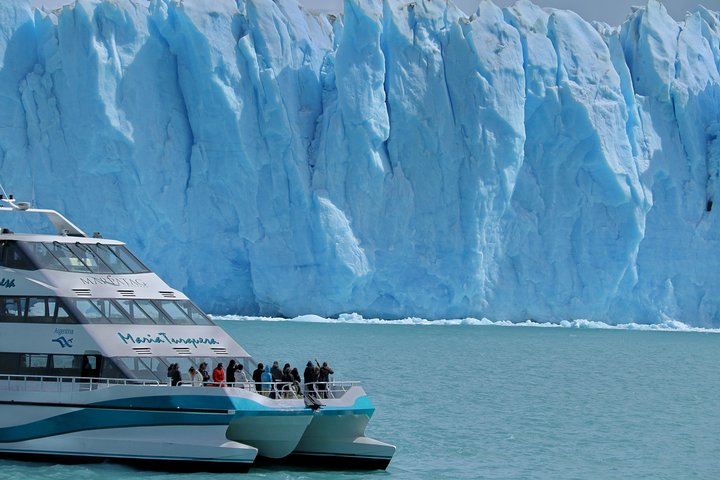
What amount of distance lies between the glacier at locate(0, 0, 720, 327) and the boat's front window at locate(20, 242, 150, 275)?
73.7 feet

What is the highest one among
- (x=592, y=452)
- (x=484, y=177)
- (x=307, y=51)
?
(x=307, y=51)

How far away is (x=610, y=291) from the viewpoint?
42594 mm

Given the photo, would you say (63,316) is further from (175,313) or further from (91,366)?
(175,313)

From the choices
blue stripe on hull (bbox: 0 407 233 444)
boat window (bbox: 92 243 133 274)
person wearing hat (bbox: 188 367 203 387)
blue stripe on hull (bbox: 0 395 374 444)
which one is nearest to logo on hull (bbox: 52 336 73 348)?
blue stripe on hull (bbox: 0 395 374 444)

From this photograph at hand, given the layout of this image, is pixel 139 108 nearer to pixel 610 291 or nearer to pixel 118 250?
pixel 610 291

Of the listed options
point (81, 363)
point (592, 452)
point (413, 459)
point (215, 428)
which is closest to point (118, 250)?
point (81, 363)

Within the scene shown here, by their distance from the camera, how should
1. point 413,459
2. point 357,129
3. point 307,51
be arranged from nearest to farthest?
point 413,459
point 357,129
point 307,51

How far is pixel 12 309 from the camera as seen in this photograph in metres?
15.4

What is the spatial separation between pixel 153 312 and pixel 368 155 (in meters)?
24.0

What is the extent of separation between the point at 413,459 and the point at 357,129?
23.5 metres

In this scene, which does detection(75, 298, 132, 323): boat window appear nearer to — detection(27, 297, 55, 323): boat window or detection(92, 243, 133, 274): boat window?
detection(27, 297, 55, 323): boat window

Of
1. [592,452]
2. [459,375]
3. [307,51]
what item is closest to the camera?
[592,452]

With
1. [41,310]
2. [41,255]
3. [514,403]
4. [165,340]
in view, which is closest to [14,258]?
[41,255]

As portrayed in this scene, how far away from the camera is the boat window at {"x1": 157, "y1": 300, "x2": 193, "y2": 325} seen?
1580 centimetres
